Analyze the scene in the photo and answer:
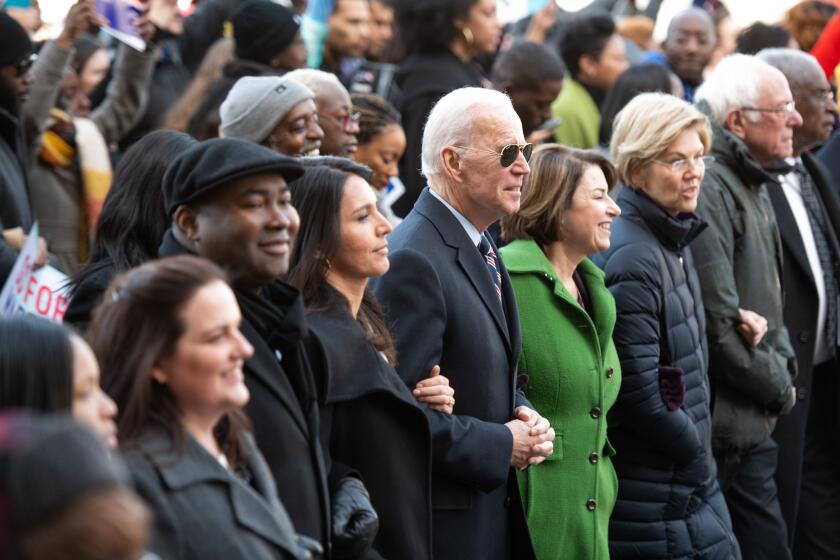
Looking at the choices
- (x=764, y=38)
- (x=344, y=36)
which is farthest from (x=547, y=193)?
A: (x=764, y=38)

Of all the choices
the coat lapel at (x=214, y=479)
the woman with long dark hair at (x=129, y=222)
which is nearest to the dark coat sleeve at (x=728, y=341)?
the woman with long dark hair at (x=129, y=222)

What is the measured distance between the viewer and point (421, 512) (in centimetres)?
420

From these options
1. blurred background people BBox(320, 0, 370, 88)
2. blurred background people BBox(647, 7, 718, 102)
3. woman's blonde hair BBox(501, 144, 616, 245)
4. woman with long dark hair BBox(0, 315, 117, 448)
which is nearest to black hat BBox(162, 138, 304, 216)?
woman with long dark hair BBox(0, 315, 117, 448)

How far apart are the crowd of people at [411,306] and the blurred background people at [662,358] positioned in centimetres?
1

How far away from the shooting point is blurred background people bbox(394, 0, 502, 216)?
791 centimetres

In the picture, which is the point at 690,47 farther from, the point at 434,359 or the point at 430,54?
the point at 434,359

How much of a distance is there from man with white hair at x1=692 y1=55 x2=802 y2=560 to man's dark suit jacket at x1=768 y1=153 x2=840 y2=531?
0.48ft

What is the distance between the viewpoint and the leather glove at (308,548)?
324cm

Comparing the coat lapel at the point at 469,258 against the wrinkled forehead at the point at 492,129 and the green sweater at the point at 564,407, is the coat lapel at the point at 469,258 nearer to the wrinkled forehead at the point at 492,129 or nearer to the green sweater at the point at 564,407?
the wrinkled forehead at the point at 492,129

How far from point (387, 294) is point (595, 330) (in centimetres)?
98

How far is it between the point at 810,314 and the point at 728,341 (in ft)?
3.23

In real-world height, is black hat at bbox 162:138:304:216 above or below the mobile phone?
above

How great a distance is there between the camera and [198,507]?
2998 mm

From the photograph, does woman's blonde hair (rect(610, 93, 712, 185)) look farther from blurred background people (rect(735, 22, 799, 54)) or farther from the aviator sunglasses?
blurred background people (rect(735, 22, 799, 54))
